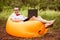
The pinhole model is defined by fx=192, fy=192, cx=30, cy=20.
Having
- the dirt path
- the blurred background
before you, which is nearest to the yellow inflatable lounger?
the dirt path

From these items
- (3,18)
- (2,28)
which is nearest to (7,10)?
(3,18)

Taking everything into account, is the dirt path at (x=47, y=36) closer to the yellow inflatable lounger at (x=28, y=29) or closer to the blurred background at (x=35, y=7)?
the yellow inflatable lounger at (x=28, y=29)

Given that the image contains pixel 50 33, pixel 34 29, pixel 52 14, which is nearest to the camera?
pixel 34 29

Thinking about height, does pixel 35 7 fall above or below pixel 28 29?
below

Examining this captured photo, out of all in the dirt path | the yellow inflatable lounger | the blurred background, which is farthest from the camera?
the blurred background

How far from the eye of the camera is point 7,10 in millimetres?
8773

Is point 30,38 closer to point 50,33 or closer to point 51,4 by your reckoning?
point 50,33

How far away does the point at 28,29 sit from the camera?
15.9 ft

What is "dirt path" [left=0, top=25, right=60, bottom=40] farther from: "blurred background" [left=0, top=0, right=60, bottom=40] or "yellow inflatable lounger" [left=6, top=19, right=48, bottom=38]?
"blurred background" [left=0, top=0, right=60, bottom=40]

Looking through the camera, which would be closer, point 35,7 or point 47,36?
point 47,36

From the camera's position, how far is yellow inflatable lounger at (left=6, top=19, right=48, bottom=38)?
4832 mm

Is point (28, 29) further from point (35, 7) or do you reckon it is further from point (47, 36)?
point (35, 7)

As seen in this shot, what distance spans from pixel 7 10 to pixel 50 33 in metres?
3.69

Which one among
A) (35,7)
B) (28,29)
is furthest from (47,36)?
(35,7)
